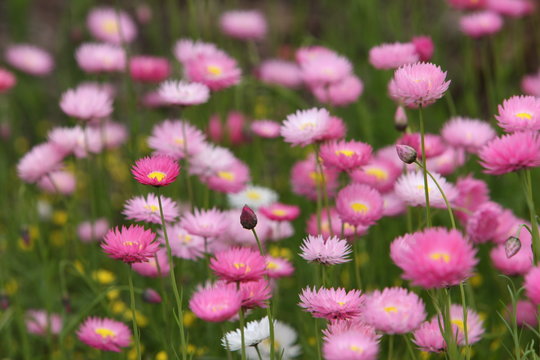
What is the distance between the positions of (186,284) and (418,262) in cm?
122

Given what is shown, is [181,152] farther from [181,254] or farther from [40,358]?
[40,358]

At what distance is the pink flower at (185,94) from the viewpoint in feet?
5.73

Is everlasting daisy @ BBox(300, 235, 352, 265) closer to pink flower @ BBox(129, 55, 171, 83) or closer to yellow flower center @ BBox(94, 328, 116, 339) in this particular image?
yellow flower center @ BBox(94, 328, 116, 339)

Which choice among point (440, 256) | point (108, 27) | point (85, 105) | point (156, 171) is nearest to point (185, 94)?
point (85, 105)

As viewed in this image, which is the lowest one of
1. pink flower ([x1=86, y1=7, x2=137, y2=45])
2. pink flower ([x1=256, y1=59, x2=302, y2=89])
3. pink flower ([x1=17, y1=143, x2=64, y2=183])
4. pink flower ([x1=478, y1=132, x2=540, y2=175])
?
pink flower ([x1=478, y1=132, x2=540, y2=175])

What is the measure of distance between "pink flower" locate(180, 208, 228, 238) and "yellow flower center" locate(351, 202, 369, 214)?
10.5 inches

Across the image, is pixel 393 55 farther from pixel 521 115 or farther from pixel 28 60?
pixel 28 60

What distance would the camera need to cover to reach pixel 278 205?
173 centimetres

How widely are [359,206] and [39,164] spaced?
943 millimetres

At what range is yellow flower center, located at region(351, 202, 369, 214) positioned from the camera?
57.2 inches

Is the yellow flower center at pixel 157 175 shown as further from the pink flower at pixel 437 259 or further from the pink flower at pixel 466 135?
the pink flower at pixel 466 135

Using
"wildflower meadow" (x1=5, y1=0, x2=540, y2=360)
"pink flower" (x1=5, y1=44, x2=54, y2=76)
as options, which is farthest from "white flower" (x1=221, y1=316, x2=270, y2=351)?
"pink flower" (x1=5, y1=44, x2=54, y2=76)

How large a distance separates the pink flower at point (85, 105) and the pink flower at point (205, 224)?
0.55 meters

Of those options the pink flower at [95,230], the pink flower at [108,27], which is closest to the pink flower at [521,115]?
the pink flower at [95,230]
